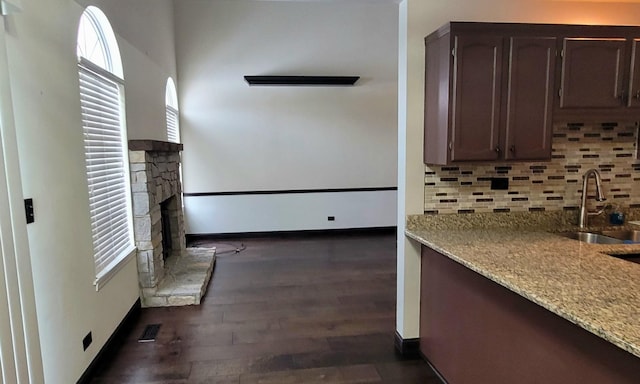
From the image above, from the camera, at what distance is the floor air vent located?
3096 mm

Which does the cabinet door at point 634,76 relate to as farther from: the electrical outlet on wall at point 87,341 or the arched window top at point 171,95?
the arched window top at point 171,95

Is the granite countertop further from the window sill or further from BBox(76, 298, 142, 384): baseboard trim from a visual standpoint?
BBox(76, 298, 142, 384): baseboard trim

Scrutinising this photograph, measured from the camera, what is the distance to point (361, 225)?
682 cm

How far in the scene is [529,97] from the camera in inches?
91.1

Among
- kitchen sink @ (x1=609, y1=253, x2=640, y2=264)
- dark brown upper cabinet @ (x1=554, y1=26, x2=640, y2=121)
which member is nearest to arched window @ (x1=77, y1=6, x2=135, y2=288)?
dark brown upper cabinet @ (x1=554, y1=26, x2=640, y2=121)

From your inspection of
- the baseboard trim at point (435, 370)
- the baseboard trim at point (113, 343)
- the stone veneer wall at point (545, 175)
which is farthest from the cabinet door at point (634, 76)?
the baseboard trim at point (113, 343)

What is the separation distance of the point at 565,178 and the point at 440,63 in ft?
4.16

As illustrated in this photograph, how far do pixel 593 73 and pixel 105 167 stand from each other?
3.53 meters

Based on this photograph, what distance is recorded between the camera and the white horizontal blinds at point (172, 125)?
18.3ft

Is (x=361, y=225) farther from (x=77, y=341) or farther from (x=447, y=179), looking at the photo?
(x=77, y=341)

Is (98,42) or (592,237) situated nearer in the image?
(592,237)

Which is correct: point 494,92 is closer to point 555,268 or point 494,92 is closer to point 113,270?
point 555,268

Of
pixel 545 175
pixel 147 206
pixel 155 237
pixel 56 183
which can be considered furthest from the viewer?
pixel 155 237

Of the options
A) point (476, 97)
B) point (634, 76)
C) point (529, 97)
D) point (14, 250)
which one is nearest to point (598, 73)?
point (634, 76)
